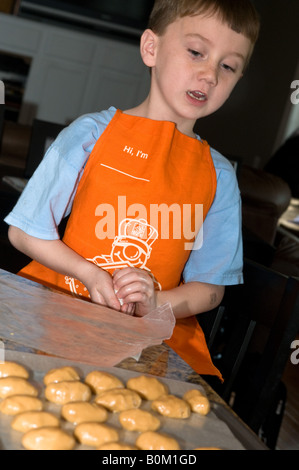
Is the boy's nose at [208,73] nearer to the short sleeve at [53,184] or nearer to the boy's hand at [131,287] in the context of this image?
the short sleeve at [53,184]

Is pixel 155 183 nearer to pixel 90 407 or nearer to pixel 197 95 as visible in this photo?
pixel 197 95

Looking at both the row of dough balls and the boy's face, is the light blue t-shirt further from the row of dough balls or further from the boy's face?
the row of dough balls

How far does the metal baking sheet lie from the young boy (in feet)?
0.98

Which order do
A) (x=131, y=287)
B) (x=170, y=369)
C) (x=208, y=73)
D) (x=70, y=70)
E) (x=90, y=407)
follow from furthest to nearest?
(x=70, y=70), (x=208, y=73), (x=131, y=287), (x=170, y=369), (x=90, y=407)

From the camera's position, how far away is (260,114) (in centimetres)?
725

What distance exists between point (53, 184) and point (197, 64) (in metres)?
0.29

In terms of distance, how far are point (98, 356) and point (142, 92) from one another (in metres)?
5.69

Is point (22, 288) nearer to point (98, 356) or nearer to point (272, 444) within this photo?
point (98, 356)

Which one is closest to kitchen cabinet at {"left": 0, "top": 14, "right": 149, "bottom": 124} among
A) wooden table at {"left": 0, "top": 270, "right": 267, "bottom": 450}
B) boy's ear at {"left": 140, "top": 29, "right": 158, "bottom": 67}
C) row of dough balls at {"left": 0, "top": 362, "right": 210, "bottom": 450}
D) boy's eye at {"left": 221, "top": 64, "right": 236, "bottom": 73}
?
boy's ear at {"left": 140, "top": 29, "right": 158, "bottom": 67}

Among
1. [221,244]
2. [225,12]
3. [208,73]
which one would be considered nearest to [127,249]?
[221,244]

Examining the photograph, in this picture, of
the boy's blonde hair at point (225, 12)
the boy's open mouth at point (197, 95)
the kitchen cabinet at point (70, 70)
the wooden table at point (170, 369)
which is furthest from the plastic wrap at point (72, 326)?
the kitchen cabinet at point (70, 70)

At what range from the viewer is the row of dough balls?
1.70ft

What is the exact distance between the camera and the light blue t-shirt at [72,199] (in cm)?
99

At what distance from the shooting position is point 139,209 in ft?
3.31
